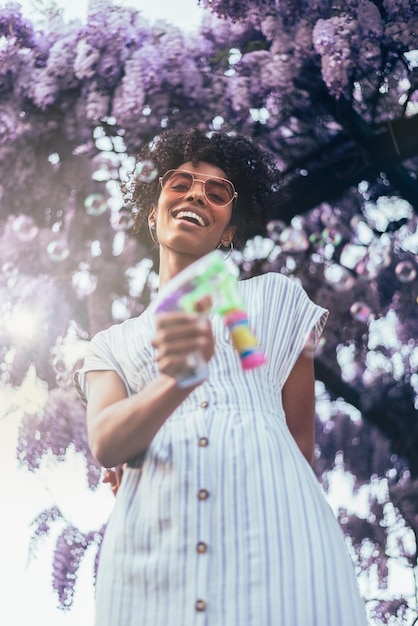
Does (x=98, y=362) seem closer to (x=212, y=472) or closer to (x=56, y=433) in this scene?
(x=212, y=472)

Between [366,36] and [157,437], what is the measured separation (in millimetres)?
4655

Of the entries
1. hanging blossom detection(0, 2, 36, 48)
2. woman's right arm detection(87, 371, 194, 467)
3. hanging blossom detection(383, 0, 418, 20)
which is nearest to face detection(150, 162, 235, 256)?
woman's right arm detection(87, 371, 194, 467)

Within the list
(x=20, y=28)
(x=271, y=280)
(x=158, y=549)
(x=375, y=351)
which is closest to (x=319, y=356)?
(x=375, y=351)

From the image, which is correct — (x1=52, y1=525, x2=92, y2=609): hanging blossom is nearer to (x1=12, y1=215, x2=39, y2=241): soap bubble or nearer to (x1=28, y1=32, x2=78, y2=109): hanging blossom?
(x1=12, y1=215, x2=39, y2=241): soap bubble

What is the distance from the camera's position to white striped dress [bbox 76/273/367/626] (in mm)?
1211

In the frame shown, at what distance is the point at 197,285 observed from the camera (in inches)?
42.4

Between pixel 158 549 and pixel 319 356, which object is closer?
pixel 158 549

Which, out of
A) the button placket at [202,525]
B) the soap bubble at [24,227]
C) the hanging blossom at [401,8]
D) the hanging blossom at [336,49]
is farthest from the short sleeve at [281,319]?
the hanging blossom at [401,8]

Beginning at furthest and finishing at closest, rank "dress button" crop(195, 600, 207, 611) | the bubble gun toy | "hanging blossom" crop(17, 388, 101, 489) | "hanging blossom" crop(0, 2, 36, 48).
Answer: "hanging blossom" crop(17, 388, 101, 489), "hanging blossom" crop(0, 2, 36, 48), "dress button" crop(195, 600, 207, 611), the bubble gun toy

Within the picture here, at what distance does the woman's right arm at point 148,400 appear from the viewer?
1083mm

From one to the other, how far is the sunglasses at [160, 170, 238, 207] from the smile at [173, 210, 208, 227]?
0.07m

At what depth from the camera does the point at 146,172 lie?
6.82 feet

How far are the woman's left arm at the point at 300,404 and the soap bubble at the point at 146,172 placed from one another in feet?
2.29

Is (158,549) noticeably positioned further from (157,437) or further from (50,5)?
(50,5)
